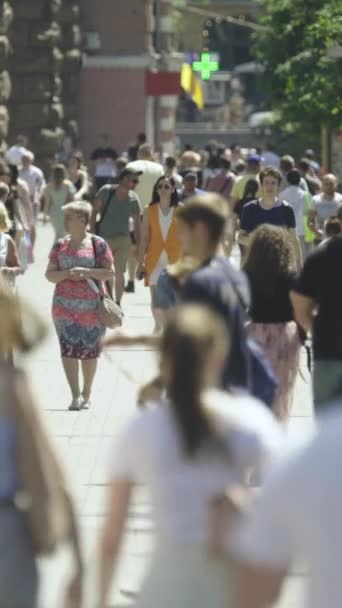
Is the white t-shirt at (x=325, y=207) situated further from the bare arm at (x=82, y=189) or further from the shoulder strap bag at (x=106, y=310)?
the shoulder strap bag at (x=106, y=310)

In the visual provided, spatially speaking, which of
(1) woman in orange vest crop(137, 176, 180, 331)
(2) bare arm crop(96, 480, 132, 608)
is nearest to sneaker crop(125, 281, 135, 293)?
(1) woman in orange vest crop(137, 176, 180, 331)

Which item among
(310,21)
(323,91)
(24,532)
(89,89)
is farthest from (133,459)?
(89,89)

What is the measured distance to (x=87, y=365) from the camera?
14.3 metres

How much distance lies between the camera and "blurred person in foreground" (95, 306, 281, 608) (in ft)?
17.7

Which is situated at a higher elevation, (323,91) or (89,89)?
(323,91)

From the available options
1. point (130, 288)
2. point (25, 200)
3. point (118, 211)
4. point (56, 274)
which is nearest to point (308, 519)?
point (56, 274)

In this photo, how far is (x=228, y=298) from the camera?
25.3 feet

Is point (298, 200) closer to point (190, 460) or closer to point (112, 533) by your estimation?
point (112, 533)

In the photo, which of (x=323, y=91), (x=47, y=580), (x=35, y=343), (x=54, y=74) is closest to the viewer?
(x=35, y=343)

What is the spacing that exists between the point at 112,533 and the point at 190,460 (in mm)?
320

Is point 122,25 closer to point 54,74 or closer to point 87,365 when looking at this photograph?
point 54,74

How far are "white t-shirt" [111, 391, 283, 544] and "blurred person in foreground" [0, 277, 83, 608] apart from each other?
25 cm

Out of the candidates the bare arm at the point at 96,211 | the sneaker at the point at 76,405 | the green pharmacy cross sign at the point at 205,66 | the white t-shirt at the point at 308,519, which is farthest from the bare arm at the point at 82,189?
the green pharmacy cross sign at the point at 205,66

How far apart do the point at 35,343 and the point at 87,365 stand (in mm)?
8417
